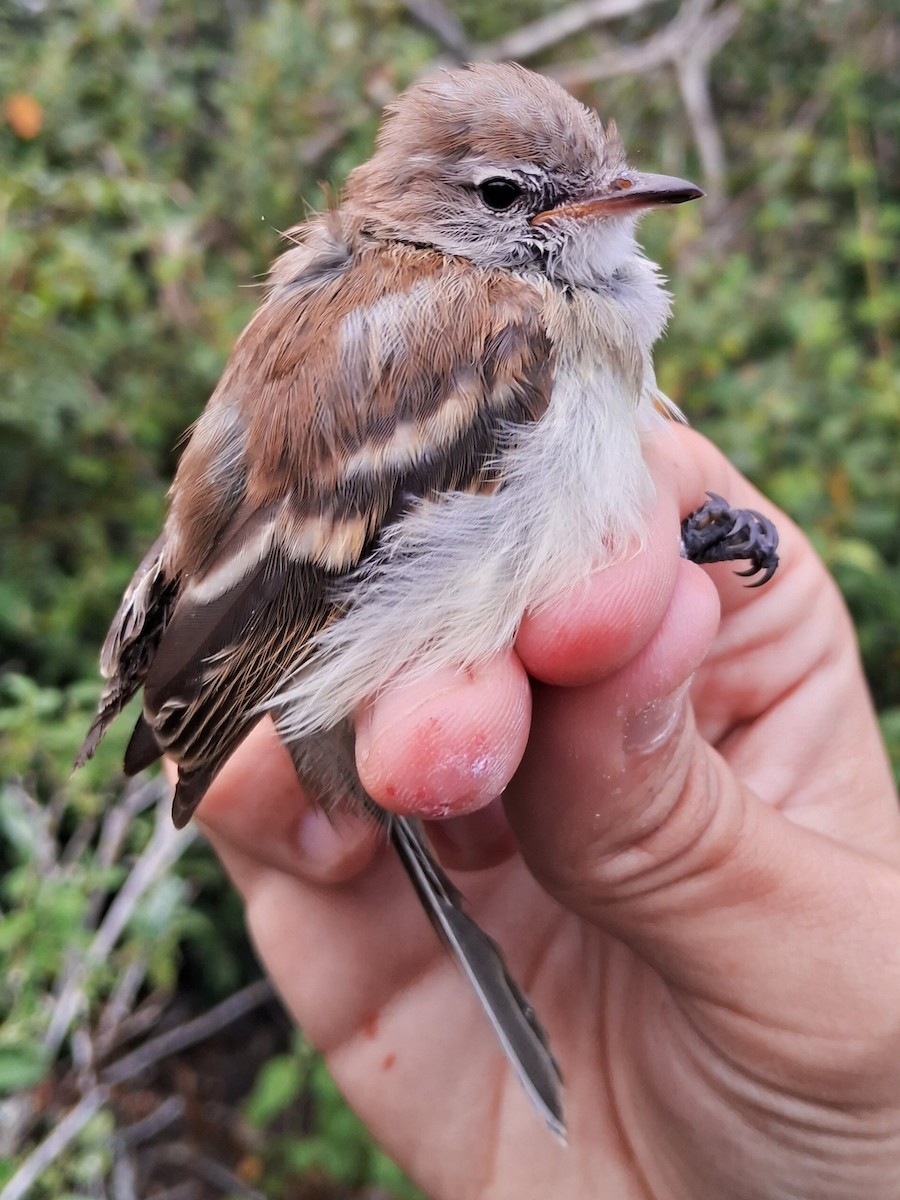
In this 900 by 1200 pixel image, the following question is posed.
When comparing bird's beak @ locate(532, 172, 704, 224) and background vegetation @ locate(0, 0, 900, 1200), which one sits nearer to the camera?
bird's beak @ locate(532, 172, 704, 224)

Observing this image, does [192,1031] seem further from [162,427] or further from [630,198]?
[630,198]

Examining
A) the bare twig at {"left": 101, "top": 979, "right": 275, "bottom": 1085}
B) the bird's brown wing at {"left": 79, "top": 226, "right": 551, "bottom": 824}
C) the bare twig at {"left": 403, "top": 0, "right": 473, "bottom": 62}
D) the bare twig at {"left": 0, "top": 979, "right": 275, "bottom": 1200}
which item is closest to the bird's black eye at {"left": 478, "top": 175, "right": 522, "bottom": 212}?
the bird's brown wing at {"left": 79, "top": 226, "right": 551, "bottom": 824}

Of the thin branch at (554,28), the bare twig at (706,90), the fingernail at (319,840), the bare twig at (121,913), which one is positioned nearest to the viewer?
the fingernail at (319,840)

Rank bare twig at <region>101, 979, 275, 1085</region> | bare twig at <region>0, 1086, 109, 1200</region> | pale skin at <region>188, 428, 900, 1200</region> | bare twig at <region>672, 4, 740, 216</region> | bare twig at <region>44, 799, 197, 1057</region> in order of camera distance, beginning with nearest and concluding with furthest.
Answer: pale skin at <region>188, 428, 900, 1200</region> → bare twig at <region>0, 1086, 109, 1200</region> → bare twig at <region>44, 799, 197, 1057</region> → bare twig at <region>101, 979, 275, 1085</region> → bare twig at <region>672, 4, 740, 216</region>

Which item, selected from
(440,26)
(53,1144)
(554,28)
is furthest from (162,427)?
(554,28)

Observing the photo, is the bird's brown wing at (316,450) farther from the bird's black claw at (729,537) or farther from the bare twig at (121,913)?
the bare twig at (121,913)

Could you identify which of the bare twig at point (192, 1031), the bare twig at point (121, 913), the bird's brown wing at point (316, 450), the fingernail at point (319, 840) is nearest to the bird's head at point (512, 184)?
the bird's brown wing at point (316, 450)

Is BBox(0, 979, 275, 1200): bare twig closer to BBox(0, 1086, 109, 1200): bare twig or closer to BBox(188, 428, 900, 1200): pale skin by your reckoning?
BBox(0, 1086, 109, 1200): bare twig
